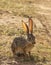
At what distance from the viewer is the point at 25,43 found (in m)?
6.18

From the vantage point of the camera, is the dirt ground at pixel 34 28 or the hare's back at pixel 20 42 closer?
the hare's back at pixel 20 42

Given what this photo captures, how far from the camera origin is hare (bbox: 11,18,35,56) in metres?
6.05

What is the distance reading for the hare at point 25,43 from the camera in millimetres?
6047

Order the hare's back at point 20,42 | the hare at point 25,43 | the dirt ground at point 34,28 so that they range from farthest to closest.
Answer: the dirt ground at point 34,28, the hare's back at point 20,42, the hare at point 25,43

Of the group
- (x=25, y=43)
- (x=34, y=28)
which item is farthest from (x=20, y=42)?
(x=34, y=28)

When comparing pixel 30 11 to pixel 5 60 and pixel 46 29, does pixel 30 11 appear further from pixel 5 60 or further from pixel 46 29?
pixel 5 60

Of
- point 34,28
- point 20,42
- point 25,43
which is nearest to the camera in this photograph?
point 25,43

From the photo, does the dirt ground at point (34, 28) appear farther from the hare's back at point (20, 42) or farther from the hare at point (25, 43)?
the hare's back at point (20, 42)

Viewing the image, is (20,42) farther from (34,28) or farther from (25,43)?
(34,28)

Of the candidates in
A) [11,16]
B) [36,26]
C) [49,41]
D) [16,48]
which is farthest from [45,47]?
[11,16]

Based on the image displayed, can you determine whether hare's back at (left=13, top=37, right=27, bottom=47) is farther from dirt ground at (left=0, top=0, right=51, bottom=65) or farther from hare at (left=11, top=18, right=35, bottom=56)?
dirt ground at (left=0, top=0, right=51, bottom=65)

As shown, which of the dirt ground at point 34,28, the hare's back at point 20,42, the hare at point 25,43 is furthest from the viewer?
the dirt ground at point 34,28

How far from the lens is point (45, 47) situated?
702 cm

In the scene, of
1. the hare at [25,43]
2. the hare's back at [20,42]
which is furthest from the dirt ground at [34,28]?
the hare's back at [20,42]
